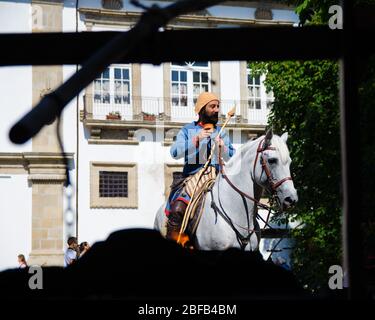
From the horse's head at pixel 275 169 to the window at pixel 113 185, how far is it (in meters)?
5.58

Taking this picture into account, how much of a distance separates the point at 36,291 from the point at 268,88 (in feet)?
45.5

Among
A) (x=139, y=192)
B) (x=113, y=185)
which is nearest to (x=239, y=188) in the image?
(x=139, y=192)

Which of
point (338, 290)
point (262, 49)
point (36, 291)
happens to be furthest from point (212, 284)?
point (338, 290)

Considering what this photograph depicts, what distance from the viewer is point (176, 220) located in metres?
6.66

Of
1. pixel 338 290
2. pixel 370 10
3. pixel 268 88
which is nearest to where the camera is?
pixel 370 10

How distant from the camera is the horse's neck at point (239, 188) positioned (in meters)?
6.49

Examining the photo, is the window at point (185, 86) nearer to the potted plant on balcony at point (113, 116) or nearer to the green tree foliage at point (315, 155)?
the potted plant on balcony at point (113, 116)

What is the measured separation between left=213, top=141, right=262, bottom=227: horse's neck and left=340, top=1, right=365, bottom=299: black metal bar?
4673 mm

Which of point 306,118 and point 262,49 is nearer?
point 262,49

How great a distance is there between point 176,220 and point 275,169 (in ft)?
2.75

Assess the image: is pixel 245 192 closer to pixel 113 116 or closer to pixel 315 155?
pixel 113 116

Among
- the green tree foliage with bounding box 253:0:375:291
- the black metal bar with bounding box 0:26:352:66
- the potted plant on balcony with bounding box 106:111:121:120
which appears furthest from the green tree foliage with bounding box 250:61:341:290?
the black metal bar with bounding box 0:26:352:66
